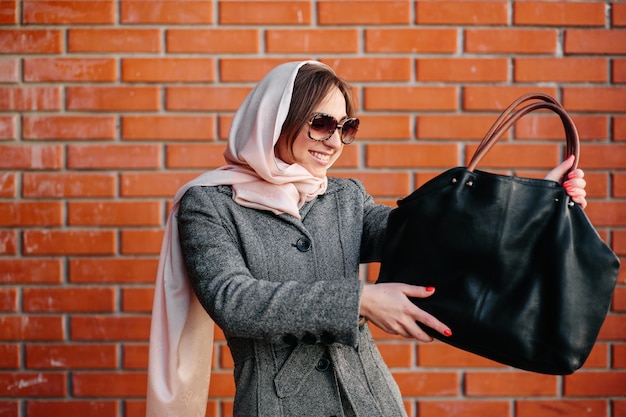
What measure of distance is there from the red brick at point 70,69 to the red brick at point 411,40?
3.43ft

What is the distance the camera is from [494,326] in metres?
1.46

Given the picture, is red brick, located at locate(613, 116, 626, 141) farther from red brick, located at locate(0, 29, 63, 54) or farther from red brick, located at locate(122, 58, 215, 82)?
red brick, located at locate(0, 29, 63, 54)

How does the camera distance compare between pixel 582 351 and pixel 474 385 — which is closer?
pixel 582 351

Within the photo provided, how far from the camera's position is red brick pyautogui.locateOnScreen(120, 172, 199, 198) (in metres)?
2.67

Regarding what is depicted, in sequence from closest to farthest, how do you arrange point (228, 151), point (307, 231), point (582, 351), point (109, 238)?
point (582, 351), point (307, 231), point (228, 151), point (109, 238)

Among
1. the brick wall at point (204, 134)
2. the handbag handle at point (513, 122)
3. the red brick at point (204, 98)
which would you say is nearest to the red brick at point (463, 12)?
the brick wall at point (204, 134)

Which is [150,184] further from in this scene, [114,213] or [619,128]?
[619,128]

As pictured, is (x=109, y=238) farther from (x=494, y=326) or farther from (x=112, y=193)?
(x=494, y=326)

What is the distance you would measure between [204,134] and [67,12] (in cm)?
73

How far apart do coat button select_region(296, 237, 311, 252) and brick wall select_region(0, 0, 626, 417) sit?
928mm

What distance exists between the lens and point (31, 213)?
2670mm

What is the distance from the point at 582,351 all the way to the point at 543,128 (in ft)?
4.79

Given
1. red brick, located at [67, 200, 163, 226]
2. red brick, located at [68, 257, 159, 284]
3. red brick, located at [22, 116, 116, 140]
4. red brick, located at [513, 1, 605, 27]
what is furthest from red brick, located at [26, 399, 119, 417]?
red brick, located at [513, 1, 605, 27]

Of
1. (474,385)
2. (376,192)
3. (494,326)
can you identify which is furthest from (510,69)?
(494,326)
